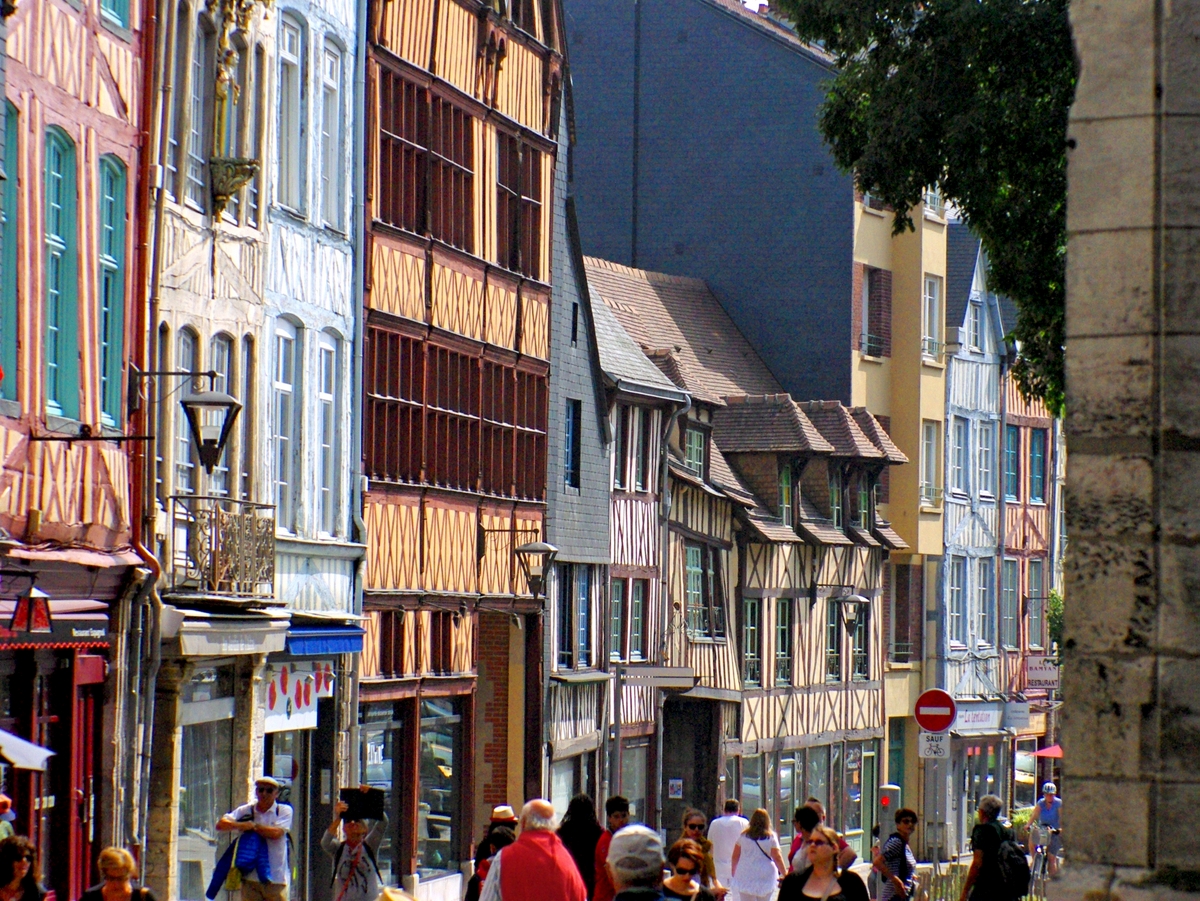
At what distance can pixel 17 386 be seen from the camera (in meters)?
16.5

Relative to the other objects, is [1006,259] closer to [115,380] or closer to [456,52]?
Result: [115,380]

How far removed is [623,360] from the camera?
36312 mm

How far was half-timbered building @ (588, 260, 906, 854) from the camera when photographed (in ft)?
127

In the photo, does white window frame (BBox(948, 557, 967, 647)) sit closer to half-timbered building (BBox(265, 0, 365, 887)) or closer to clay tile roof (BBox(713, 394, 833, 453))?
clay tile roof (BBox(713, 394, 833, 453))

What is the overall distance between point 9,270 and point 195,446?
4788 millimetres

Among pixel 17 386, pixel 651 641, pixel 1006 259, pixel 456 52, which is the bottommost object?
pixel 651 641

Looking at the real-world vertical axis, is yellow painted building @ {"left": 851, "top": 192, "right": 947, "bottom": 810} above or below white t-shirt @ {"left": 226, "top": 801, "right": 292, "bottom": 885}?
above

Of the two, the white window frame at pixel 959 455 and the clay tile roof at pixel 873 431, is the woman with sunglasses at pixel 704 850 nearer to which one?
the clay tile roof at pixel 873 431

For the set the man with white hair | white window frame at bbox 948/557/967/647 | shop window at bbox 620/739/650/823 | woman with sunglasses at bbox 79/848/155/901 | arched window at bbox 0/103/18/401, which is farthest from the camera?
white window frame at bbox 948/557/967/647

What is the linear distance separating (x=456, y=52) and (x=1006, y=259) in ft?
33.9

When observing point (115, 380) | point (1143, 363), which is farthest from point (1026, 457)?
point (1143, 363)

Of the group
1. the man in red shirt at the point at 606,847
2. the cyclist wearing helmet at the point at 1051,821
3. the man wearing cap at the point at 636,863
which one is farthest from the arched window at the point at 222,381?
the cyclist wearing helmet at the point at 1051,821

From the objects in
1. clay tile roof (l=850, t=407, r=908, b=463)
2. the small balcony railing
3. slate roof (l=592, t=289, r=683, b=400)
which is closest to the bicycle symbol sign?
the small balcony railing

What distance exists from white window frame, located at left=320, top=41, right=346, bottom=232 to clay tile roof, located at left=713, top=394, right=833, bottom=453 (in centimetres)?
1632
